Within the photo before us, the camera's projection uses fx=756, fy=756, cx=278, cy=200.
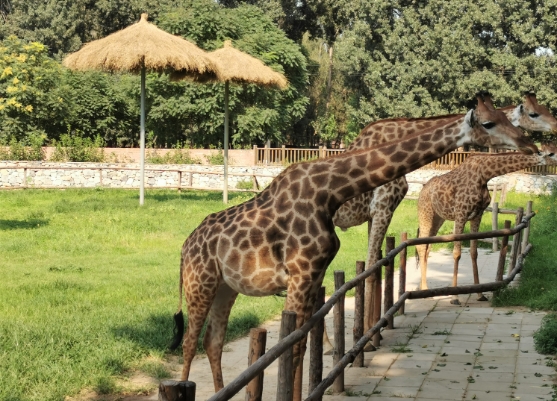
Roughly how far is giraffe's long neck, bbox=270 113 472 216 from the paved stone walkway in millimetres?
1874

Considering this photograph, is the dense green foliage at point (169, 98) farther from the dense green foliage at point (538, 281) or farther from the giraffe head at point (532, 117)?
the giraffe head at point (532, 117)

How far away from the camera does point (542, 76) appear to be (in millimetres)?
32250

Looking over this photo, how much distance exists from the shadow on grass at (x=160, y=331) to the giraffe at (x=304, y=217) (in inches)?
80.1

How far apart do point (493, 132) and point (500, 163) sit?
4.92 metres

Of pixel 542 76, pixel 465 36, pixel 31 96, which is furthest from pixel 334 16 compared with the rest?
pixel 31 96

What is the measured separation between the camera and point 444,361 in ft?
23.9

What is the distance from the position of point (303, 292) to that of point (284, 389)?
2.78ft

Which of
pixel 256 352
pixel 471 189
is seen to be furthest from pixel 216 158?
pixel 256 352

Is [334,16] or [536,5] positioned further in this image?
[334,16]

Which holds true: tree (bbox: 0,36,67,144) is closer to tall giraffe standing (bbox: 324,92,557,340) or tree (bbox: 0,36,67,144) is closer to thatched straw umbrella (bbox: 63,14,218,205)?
thatched straw umbrella (bbox: 63,14,218,205)

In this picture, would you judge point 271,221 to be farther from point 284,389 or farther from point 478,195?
point 478,195

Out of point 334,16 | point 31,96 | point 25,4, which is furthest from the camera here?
point 25,4

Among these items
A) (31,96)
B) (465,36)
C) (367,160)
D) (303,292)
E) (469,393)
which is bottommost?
(469,393)

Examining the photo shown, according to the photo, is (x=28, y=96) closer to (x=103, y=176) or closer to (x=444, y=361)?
(x=103, y=176)
